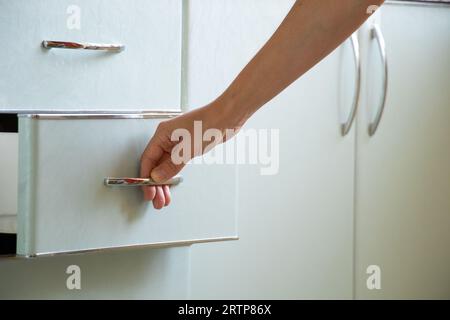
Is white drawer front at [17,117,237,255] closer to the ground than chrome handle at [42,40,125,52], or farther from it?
closer to the ground

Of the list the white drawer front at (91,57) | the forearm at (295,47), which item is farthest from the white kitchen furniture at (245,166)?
the forearm at (295,47)

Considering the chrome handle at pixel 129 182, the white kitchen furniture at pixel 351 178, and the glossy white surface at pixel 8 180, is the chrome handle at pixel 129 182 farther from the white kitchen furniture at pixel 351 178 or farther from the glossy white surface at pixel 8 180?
the white kitchen furniture at pixel 351 178

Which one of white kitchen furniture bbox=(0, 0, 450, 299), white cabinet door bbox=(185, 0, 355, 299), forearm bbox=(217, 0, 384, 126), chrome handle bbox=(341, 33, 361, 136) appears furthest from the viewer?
chrome handle bbox=(341, 33, 361, 136)

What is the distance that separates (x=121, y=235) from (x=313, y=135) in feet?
1.55

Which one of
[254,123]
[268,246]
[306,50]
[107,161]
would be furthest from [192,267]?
[306,50]

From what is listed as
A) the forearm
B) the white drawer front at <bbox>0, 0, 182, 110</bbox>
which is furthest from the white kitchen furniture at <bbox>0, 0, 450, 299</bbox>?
the forearm

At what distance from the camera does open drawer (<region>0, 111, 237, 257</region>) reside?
2.87ft

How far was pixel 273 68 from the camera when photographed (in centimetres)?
86

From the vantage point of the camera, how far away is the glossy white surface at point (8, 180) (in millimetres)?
960

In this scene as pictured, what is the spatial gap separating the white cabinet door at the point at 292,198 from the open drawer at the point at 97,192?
222mm

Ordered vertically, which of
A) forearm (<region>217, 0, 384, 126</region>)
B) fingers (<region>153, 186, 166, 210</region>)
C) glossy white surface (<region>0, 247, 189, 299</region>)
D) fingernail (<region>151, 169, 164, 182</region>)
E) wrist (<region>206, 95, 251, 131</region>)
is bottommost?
glossy white surface (<region>0, 247, 189, 299</region>)

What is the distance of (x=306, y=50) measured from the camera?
84 cm

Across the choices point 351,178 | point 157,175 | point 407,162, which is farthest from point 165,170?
point 407,162

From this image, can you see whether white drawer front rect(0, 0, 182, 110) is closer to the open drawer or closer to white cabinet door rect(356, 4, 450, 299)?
the open drawer
